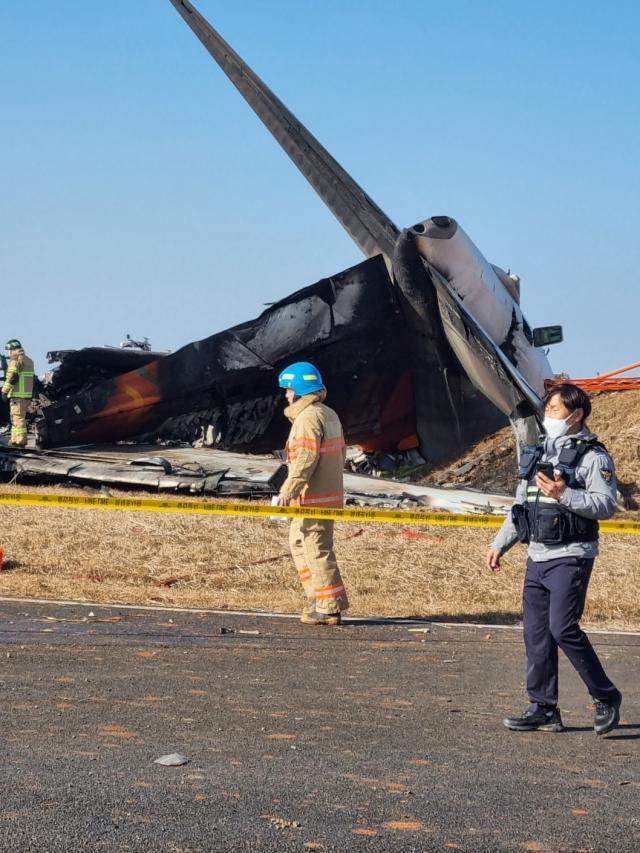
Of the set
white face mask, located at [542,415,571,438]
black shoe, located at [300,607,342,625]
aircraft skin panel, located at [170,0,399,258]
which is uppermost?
aircraft skin panel, located at [170,0,399,258]

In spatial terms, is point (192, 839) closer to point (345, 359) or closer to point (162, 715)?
point (162, 715)

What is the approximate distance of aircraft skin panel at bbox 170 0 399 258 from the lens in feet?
59.2

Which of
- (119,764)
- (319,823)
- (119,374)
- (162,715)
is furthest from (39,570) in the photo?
(119,374)

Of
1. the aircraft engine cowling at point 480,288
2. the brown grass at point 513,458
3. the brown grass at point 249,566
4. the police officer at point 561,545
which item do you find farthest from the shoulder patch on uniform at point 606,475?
the aircraft engine cowling at point 480,288

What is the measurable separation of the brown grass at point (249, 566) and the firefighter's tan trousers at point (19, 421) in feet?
16.5

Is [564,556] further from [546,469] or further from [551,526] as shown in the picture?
[546,469]

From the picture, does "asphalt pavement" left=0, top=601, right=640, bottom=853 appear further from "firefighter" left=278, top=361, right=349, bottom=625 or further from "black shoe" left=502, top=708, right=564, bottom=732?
"firefighter" left=278, top=361, right=349, bottom=625

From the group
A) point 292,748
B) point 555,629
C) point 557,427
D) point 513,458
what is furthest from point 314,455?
point 513,458

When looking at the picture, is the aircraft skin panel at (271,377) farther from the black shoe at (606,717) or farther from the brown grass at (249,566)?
the black shoe at (606,717)

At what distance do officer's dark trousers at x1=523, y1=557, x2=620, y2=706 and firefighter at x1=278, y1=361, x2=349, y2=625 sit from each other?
3006mm

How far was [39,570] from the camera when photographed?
10695 mm

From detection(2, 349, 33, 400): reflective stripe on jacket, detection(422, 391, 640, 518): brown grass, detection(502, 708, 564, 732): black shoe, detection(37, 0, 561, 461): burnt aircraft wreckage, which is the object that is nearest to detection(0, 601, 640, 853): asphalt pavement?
detection(502, 708, 564, 732): black shoe

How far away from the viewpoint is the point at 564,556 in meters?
5.26

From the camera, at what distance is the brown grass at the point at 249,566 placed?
→ 32.1ft
